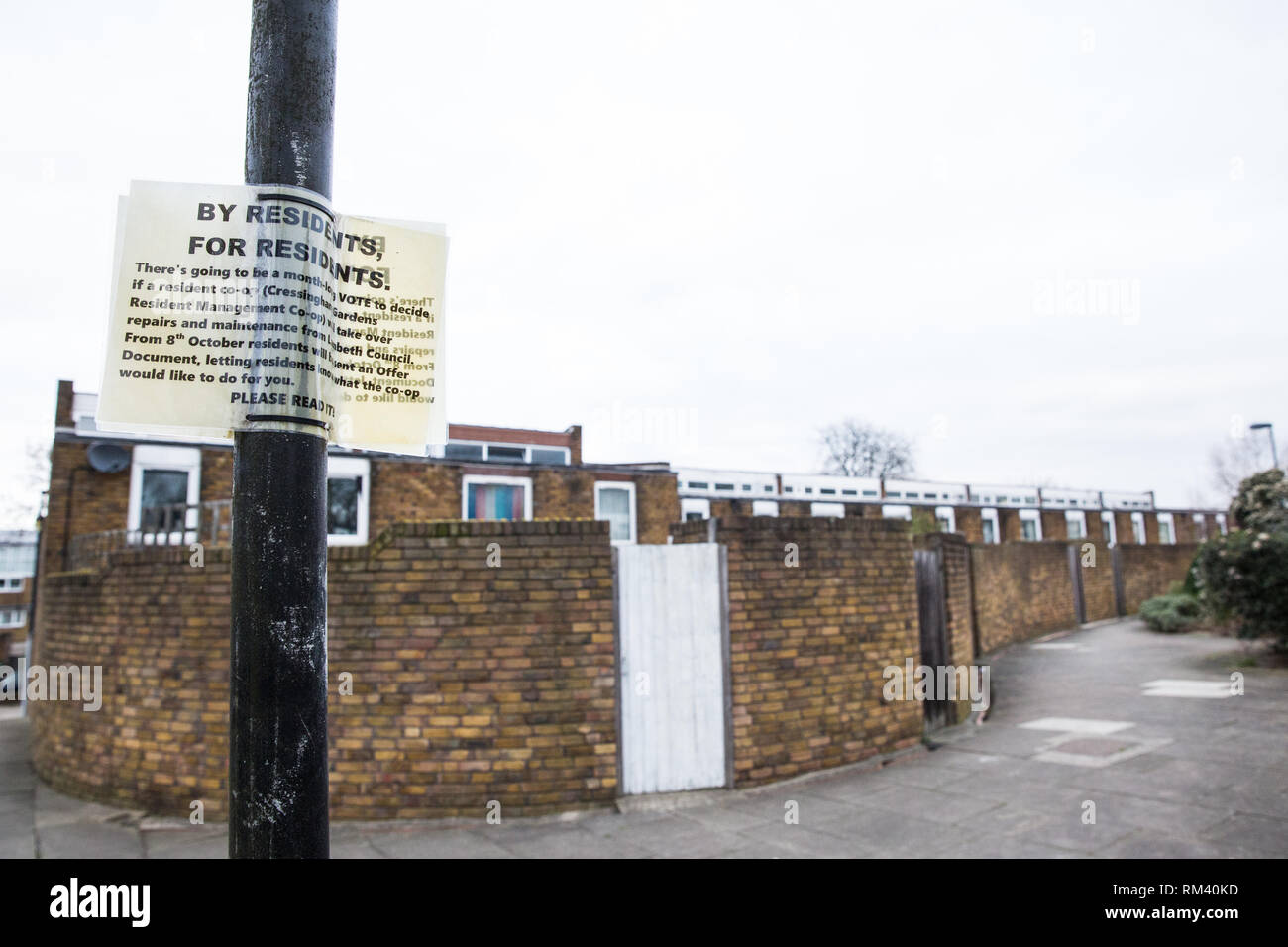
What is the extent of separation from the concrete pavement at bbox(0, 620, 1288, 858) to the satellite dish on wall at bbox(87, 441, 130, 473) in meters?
8.31

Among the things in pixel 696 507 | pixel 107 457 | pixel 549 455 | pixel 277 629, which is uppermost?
pixel 549 455

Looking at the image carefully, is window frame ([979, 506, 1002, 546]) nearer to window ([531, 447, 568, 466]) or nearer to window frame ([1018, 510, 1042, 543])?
window frame ([1018, 510, 1042, 543])

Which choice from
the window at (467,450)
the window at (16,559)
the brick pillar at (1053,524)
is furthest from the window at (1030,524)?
the window at (16,559)

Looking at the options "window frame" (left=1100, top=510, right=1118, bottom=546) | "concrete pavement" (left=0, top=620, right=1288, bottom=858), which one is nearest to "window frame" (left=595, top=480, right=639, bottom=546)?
"concrete pavement" (left=0, top=620, right=1288, bottom=858)

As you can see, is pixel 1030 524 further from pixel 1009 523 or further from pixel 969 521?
pixel 969 521

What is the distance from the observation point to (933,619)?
8594mm

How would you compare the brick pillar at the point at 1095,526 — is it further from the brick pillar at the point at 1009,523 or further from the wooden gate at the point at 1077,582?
the wooden gate at the point at 1077,582

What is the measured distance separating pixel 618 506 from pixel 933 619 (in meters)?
13.8

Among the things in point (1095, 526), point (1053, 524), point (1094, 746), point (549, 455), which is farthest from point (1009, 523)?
point (1094, 746)

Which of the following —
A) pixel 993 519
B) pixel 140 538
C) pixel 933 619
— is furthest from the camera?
pixel 993 519

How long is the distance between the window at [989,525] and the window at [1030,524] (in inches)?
74.7

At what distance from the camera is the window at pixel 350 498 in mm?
17125

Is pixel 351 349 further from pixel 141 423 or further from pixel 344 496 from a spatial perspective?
pixel 344 496

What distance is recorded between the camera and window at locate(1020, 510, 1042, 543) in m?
38.8
